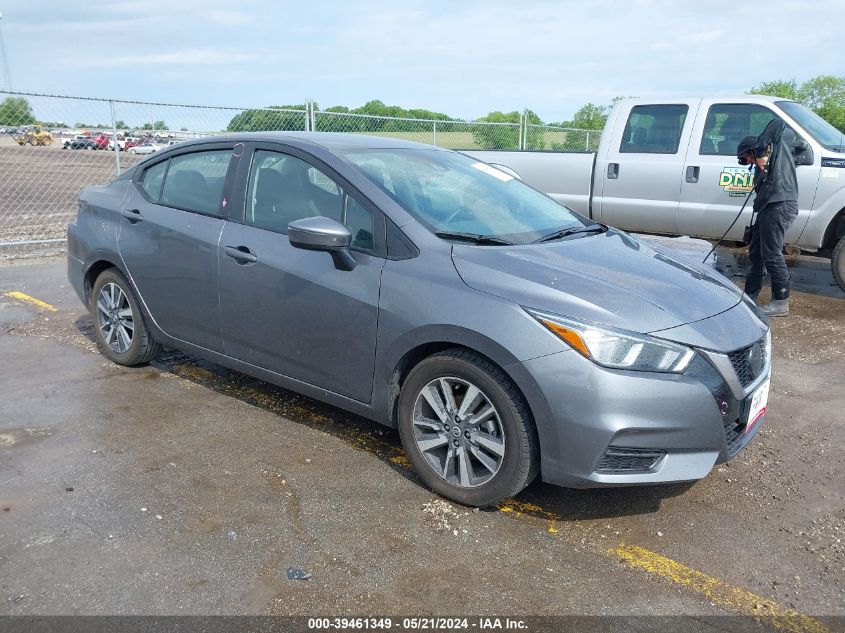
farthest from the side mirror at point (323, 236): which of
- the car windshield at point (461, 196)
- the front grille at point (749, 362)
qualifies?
the front grille at point (749, 362)

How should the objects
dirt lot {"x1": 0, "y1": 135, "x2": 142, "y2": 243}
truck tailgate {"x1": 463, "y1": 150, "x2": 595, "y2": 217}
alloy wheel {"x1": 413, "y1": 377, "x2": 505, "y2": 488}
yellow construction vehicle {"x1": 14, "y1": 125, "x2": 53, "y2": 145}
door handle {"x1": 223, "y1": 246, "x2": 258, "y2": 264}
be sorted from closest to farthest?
alloy wheel {"x1": 413, "y1": 377, "x2": 505, "y2": 488}
door handle {"x1": 223, "y1": 246, "x2": 258, "y2": 264}
truck tailgate {"x1": 463, "y1": 150, "x2": 595, "y2": 217}
yellow construction vehicle {"x1": 14, "y1": 125, "x2": 53, "y2": 145}
dirt lot {"x1": 0, "y1": 135, "x2": 142, "y2": 243}

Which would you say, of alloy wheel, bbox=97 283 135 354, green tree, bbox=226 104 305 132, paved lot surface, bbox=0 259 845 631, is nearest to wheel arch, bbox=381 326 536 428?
paved lot surface, bbox=0 259 845 631

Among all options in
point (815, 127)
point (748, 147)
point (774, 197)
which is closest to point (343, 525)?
point (774, 197)

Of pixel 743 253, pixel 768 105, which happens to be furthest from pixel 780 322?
pixel 743 253

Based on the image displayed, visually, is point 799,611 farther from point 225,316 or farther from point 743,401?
point 225,316

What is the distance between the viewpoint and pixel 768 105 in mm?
7578

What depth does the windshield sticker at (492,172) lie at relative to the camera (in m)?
4.55

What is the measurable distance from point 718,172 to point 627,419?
564 cm

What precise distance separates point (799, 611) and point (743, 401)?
861 millimetres

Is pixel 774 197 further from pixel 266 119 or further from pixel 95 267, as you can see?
pixel 266 119

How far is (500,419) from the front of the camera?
317cm

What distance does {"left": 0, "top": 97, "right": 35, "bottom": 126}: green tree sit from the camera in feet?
32.2

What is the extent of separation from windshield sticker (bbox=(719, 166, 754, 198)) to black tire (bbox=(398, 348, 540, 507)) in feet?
18.1

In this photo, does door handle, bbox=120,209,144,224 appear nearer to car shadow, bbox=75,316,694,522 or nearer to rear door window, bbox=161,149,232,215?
rear door window, bbox=161,149,232,215
